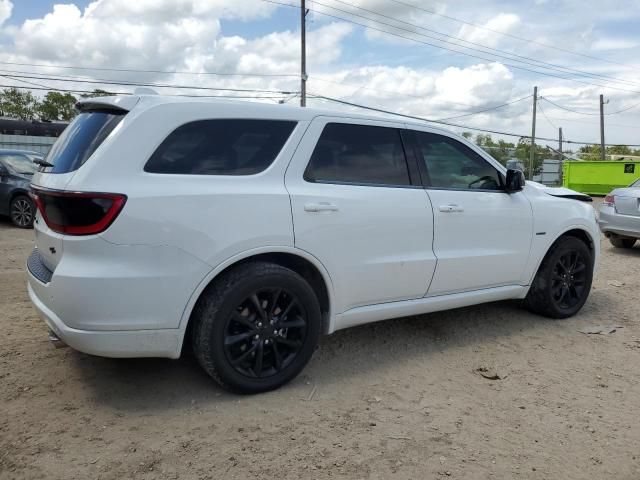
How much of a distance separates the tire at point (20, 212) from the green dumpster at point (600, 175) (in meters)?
19.2

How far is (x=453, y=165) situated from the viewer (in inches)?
168

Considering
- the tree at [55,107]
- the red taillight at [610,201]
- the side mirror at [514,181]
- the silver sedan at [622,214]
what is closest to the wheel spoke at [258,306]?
the side mirror at [514,181]

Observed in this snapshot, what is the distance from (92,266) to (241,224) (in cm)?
81

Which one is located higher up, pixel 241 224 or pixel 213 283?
pixel 241 224

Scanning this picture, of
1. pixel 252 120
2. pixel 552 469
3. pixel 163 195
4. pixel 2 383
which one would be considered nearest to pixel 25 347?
pixel 2 383

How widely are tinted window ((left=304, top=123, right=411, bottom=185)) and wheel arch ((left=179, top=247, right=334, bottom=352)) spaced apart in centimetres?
51

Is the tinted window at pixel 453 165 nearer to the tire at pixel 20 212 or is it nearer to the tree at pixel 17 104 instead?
the tire at pixel 20 212

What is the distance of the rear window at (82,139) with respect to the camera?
9.81 feet

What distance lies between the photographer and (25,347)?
3.93 metres

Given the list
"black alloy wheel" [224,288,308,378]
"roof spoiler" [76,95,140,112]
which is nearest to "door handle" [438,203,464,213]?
"black alloy wheel" [224,288,308,378]

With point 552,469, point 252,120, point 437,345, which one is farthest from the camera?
point 437,345

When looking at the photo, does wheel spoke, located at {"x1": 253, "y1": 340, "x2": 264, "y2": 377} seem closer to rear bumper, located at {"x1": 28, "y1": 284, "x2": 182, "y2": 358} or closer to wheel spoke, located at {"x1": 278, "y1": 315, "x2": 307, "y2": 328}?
wheel spoke, located at {"x1": 278, "y1": 315, "x2": 307, "y2": 328}

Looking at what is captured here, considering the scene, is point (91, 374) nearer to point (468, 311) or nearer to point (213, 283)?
point (213, 283)

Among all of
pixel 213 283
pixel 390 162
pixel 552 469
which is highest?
pixel 390 162
